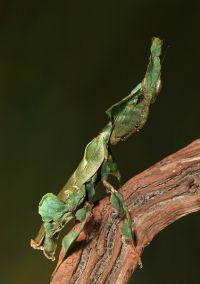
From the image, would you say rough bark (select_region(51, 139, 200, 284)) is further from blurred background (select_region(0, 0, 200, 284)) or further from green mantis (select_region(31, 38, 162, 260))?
blurred background (select_region(0, 0, 200, 284))

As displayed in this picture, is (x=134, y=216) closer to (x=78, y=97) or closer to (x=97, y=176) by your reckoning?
(x=97, y=176)

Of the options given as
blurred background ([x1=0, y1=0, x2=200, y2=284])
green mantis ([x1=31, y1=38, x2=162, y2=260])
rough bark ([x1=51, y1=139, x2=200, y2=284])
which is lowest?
rough bark ([x1=51, y1=139, x2=200, y2=284])

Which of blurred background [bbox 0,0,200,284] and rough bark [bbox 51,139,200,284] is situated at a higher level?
blurred background [bbox 0,0,200,284]

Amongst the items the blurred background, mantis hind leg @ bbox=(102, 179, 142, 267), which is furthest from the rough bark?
the blurred background

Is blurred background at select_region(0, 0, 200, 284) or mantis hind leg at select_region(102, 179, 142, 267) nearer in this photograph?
mantis hind leg at select_region(102, 179, 142, 267)

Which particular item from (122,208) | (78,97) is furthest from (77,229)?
(78,97)
